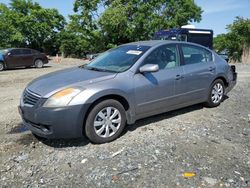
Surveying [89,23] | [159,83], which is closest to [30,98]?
[159,83]

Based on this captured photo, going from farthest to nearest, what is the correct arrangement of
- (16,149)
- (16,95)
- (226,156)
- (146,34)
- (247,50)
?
(146,34) → (247,50) → (16,95) → (16,149) → (226,156)

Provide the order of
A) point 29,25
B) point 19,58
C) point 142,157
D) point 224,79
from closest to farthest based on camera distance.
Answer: point 142,157, point 224,79, point 19,58, point 29,25

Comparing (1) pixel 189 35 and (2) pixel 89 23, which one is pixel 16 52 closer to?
(1) pixel 189 35

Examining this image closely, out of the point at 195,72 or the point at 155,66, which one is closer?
the point at 155,66

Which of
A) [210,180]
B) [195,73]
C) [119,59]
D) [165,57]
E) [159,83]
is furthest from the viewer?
[195,73]

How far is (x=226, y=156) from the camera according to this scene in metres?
4.30

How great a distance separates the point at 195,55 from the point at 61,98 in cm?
330

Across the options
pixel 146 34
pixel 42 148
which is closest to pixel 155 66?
pixel 42 148

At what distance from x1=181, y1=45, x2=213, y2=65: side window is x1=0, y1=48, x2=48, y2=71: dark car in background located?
14.6m

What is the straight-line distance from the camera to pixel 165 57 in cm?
575

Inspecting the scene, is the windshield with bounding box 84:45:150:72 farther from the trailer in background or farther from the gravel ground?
the trailer in background

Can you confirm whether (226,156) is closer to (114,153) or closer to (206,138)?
(206,138)

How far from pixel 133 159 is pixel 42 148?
1470 millimetres

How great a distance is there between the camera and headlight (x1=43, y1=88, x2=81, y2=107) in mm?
4324
